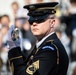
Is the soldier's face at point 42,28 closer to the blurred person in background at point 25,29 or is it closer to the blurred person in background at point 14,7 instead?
the blurred person in background at point 25,29

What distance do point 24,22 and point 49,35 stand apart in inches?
169

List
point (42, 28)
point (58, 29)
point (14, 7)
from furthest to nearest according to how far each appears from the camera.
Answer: point (14, 7) < point (58, 29) < point (42, 28)

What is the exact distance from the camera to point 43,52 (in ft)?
9.25

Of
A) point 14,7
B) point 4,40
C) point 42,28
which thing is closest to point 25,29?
point 4,40

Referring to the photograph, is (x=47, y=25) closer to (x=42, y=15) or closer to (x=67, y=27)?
(x=42, y=15)

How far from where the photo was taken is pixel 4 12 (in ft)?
25.7

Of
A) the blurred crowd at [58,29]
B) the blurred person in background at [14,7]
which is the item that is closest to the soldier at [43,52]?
the blurred crowd at [58,29]

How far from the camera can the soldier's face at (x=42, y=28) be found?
292 centimetres

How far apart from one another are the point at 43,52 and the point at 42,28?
0.21 metres

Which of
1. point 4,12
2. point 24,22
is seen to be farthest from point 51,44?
point 4,12

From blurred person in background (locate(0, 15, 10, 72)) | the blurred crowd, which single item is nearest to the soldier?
the blurred crowd

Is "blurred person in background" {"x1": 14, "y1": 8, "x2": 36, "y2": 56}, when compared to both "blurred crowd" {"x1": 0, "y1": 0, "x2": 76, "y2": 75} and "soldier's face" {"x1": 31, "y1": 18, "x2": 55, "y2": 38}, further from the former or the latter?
"soldier's face" {"x1": 31, "y1": 18, "x2": 55, "y2": 38}

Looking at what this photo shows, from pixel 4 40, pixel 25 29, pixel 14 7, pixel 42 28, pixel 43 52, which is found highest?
pixel 42 28

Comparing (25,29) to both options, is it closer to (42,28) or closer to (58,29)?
(58,29)
